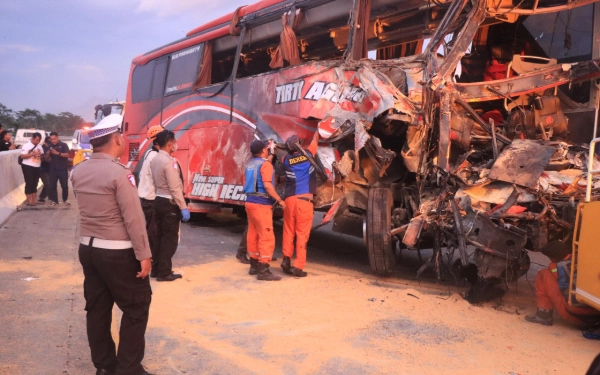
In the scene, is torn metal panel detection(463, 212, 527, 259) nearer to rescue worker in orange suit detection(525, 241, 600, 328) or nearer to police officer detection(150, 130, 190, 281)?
rescue worker in orange suit detection(525, 241, 600, 328)

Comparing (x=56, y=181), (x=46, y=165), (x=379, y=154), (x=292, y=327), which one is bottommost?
(x=292, y=327)

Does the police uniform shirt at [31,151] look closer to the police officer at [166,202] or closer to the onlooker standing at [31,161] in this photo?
the onlooker standing at [31,161]

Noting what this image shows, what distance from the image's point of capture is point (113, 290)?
3268 mm

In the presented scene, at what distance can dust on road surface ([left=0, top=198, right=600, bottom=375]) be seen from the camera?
150 inches

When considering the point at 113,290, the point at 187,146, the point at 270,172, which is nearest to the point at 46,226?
the point at 187,146

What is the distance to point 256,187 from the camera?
248 inches

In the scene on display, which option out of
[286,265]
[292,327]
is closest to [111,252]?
[292,327]

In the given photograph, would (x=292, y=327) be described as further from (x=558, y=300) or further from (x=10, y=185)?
(x=10, y=185)

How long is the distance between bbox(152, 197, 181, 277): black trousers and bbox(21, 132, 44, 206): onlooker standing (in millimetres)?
6890

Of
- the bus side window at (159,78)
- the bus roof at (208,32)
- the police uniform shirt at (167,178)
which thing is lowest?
the police uniform shirt at (167,178)

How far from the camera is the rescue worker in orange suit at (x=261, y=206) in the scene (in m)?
6.26

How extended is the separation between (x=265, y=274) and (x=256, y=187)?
3.30 ft

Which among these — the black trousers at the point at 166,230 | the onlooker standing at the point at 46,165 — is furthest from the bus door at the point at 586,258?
the onlooker standing at the point at 46,165

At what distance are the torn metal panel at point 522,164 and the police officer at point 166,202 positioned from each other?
325 cm
